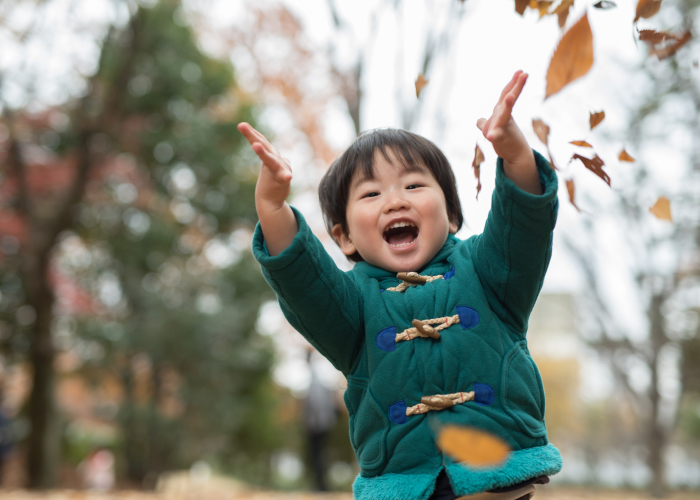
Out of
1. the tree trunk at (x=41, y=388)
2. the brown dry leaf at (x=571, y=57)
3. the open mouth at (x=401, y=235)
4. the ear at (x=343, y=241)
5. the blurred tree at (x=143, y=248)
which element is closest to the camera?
the brown dry leaf at (x=571, y=57)

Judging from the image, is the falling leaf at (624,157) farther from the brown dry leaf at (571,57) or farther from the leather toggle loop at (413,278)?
the leather toggle loop at (413,278)

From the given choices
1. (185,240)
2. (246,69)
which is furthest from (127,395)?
(246,69)

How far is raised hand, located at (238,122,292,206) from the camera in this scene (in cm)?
137

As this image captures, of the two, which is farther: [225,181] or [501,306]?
[225,181]

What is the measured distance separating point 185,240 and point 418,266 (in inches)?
415

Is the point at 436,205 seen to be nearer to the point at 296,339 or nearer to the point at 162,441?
the point at 162,441

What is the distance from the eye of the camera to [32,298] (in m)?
8.70

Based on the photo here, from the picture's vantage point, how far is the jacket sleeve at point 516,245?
1313 millimetres

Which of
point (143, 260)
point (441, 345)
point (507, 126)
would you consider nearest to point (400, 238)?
point (441, 345)

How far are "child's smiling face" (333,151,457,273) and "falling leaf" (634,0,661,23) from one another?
2.00ft

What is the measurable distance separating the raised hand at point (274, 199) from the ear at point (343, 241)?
1.03 ft

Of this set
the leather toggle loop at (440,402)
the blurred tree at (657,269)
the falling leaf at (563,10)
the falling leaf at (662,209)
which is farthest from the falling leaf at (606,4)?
the blurred tree at (657,269)

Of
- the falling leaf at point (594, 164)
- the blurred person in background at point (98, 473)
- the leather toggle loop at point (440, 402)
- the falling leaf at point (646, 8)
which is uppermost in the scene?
the falling leaf at point (646, 8)

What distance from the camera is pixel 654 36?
1348 millimetres
